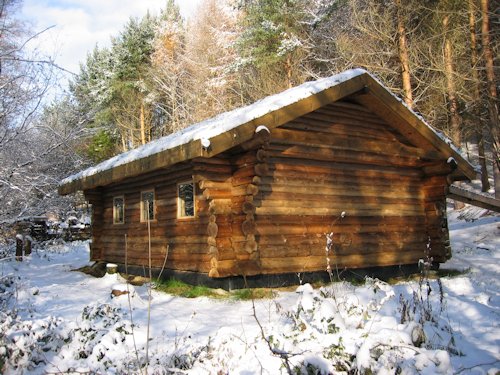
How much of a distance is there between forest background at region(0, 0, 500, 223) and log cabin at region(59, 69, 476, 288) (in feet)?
7.18

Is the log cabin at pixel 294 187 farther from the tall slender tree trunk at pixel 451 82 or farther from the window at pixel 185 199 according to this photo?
the tall slender tree trunk at pixel 451 82

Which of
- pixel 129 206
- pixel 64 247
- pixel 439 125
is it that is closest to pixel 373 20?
pixel 439 125

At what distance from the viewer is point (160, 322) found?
6512 millimetres

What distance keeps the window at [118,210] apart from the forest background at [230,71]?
1.74 metres

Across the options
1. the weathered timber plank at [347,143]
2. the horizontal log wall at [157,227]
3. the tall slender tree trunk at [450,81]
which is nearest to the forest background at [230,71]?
the tall slender tree trunk at [450,81]

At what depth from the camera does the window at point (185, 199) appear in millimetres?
10070

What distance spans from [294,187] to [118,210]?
6.45 meters

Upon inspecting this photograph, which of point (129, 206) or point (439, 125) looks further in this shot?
point (439, 125)

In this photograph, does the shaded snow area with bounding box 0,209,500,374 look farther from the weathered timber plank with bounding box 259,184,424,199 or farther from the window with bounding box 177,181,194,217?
the window with bounding box 177,181,194,217

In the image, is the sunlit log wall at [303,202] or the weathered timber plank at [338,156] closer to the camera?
the sunlit log wall at [303,202]

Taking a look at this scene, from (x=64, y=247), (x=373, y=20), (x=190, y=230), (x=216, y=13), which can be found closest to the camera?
(x=190, y=230)

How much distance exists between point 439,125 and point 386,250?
1414 centimetres

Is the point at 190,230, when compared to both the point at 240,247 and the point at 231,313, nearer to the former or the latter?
the point at 240,247

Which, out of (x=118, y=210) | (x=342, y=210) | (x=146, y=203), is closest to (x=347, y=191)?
(x=342, y=210)
